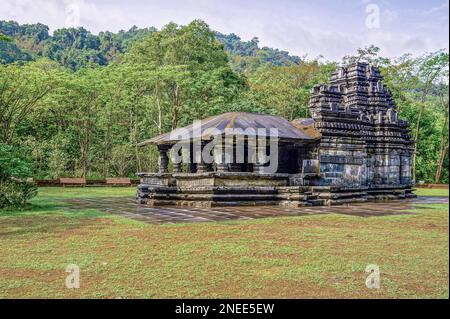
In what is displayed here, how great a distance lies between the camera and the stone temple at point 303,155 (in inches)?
529

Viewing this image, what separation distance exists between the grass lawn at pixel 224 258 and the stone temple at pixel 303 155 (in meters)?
4.70

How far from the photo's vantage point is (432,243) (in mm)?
6426

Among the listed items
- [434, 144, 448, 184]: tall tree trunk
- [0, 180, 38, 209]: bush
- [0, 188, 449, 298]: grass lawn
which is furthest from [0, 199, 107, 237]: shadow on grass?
[434, 144, 448, 184]: tall tree trunk

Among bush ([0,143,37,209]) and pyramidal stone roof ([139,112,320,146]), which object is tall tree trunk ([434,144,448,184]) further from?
bush ([0,143,37,209])

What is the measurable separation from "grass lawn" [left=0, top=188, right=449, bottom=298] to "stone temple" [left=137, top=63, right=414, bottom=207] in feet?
15.4

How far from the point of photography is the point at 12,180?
11.2m

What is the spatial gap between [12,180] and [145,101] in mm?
20152

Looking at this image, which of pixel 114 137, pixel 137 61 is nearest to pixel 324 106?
pixel 114 137

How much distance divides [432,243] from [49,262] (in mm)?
5547

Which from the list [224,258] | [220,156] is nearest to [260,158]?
[220,156]

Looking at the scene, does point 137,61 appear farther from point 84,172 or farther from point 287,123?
point 287,123

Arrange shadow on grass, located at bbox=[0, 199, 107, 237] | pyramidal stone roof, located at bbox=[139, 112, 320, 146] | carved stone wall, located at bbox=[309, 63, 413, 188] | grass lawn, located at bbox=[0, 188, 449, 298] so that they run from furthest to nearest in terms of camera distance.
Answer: carved stone wall, located at bbox=[309, 63, 413, 188], pyramidal stone roof, located at bbox=[139, 112, 320, 146], shadow on grass, located at bbox=[0, 199, 107, 237], grass lawn, located at bbox=[0, 188, 449, 298]

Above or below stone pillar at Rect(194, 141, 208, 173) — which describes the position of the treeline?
above

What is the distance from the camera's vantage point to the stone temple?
→ 13438 millimetres
